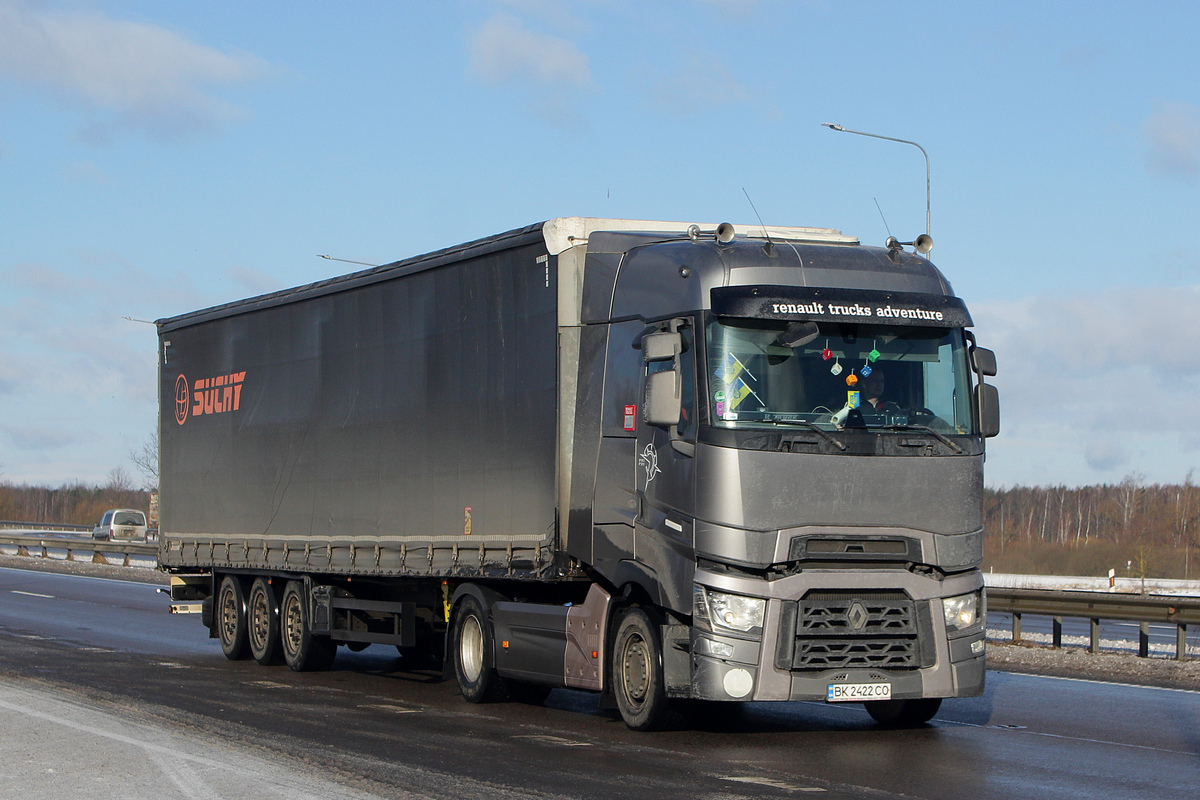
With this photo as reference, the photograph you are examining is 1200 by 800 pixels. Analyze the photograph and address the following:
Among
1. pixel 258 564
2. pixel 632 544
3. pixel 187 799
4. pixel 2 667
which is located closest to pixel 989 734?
pixel 632 544

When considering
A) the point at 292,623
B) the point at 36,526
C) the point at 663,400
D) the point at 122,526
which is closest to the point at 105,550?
the point at 122,526

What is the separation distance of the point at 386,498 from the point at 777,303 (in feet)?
20.3

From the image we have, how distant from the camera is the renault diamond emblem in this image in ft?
34.4

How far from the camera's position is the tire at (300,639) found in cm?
1705

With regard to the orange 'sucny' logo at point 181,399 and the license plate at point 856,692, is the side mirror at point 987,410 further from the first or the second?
the orange 'sucny' logo at point 181,399

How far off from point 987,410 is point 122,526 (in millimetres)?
58058

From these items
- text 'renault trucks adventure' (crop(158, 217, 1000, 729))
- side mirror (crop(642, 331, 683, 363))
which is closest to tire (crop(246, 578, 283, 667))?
text 'renault trucks adventure' (crop(158, 217, 1000, 729))

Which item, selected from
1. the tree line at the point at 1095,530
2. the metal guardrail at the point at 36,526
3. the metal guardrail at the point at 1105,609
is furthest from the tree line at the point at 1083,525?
the metal guardrail at the point at 1105,609

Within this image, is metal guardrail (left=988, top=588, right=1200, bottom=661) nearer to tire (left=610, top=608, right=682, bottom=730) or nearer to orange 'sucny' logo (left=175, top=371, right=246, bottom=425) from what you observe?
tire (left=610, top=608, right=682, bottom=730)

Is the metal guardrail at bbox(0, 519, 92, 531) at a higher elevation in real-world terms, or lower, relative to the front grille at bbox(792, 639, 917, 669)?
lower

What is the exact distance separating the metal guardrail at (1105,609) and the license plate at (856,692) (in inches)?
335

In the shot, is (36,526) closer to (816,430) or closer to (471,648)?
(471,648)

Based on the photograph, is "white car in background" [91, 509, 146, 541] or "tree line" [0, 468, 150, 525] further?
"tree line" [0, 468, 150, 525]

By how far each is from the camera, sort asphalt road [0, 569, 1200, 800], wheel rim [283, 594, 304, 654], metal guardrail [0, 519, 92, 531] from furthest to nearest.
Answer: metal guardrail [0, 519, 92, 531] → wheel rim [283, 594, 304, 654] → asphalt road [0, 569, 1200, 800]
